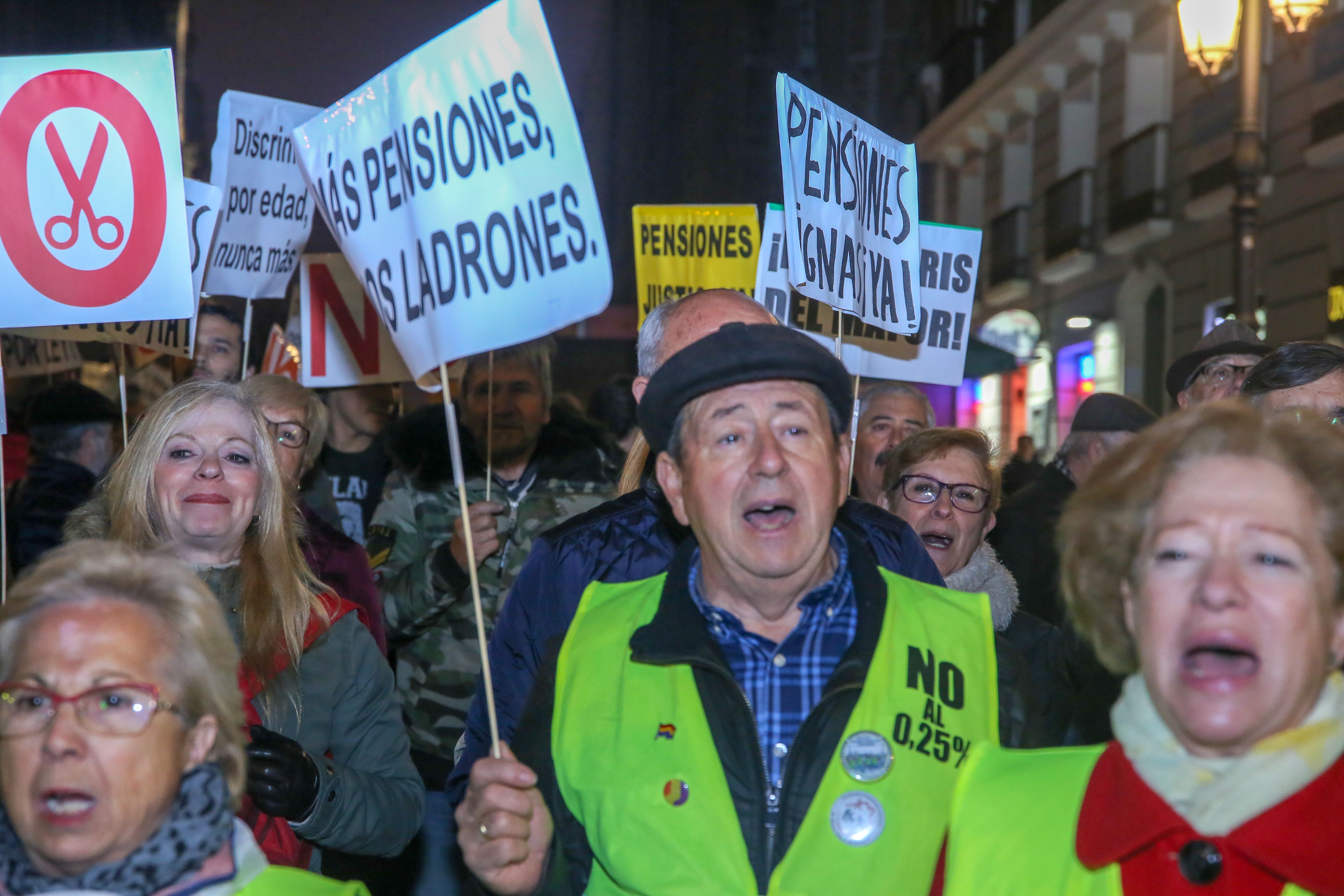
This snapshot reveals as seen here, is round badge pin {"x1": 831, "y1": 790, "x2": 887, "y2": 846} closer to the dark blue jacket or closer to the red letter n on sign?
the dark blue jacket

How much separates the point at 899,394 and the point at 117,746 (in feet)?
13.4

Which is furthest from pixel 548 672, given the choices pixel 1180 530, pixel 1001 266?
pixel 1001 266

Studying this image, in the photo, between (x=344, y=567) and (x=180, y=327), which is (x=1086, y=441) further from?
(x=180, y=327)

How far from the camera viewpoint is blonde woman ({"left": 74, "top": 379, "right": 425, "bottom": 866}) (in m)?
3.05

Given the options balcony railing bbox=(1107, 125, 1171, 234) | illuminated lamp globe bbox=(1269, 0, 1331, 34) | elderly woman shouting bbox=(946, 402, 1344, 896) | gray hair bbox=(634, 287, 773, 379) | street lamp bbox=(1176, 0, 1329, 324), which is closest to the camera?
elderly woman shouting bbox=(946, 402, 1344, 896)

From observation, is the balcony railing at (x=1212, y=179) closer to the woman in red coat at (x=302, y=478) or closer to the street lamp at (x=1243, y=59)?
the street lamp at (x=1243, y=59)

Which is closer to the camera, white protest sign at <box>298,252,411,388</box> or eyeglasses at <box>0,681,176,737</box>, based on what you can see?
eyeglasses at <box>0,681,176,737</box>

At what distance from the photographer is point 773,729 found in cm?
240

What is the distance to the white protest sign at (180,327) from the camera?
199 inches

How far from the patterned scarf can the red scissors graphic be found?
8.09 feet

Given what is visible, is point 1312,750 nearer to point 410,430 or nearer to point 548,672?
point 548,672

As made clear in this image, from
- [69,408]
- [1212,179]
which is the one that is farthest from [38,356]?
[1212,179]

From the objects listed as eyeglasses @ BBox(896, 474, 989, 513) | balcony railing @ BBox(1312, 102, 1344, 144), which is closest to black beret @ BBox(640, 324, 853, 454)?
eyeglasses @ BBox(896, 474, 989, 513)

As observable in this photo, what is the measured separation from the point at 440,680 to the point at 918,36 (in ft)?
94.9
